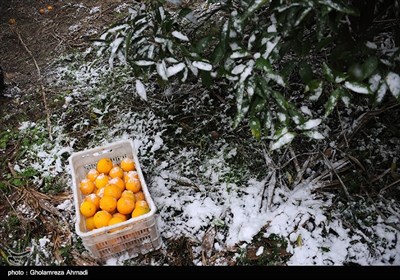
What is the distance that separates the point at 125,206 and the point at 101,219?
5.5 inches

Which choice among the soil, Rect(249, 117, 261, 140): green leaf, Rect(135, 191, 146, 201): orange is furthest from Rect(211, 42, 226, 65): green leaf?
the soil

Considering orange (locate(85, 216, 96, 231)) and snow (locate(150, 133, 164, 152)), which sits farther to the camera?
snow (locate(150, 133, 164, 152))

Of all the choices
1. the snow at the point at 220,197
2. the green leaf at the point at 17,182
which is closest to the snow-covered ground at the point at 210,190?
the snow at the point at 220,197

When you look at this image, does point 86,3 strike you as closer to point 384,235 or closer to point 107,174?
point 107,174

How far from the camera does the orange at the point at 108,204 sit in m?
1.88

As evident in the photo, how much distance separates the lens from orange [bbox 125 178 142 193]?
2.00m

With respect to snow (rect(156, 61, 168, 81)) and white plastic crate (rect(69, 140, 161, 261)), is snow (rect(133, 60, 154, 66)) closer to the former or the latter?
snow (rect(156, 61, 168, 81))

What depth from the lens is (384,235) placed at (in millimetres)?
1890

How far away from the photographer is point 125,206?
6.12 feet

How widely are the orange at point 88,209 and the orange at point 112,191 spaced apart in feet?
0.32

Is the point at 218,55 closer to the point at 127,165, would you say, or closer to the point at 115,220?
the point at 127,165

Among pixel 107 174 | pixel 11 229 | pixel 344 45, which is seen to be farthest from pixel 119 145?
pixel 344 45

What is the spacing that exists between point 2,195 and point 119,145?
37.2 inches

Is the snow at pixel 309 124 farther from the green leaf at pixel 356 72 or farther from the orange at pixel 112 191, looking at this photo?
the orange at pixel 112 191
